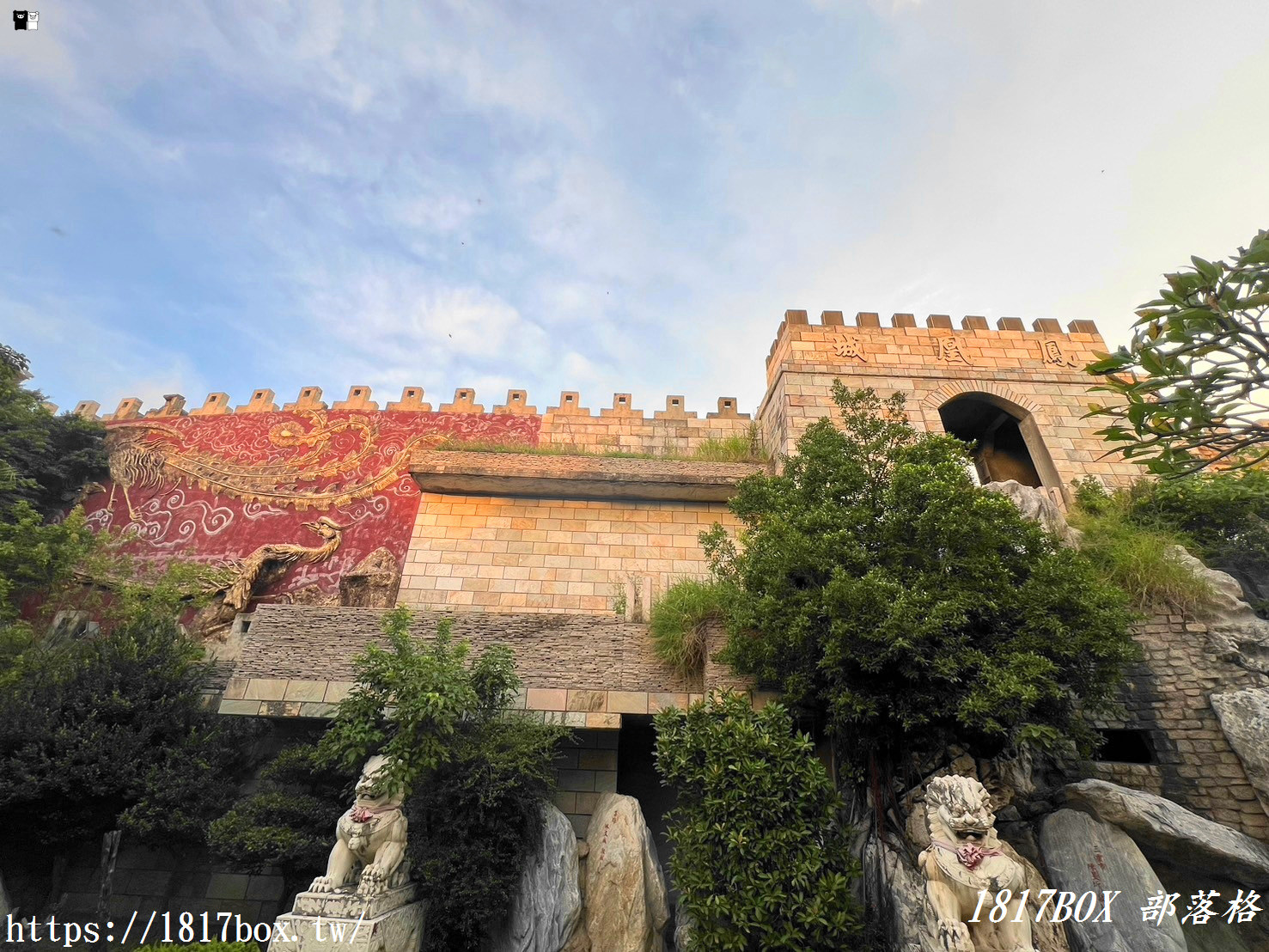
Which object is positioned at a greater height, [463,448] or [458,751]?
[463,448]

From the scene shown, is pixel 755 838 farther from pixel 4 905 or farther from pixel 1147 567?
pixel 4 905

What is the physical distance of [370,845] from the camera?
Result: 504 cm

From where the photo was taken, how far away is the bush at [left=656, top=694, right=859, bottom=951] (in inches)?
185

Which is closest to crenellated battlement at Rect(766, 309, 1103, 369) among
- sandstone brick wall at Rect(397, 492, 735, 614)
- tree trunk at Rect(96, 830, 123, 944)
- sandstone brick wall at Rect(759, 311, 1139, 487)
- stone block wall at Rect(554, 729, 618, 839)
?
sandstone brick wall at Rect(759, 311, 1139, 487)

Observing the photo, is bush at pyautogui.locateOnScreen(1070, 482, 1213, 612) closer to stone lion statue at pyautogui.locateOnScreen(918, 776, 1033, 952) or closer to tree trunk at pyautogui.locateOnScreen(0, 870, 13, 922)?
stone lion statue at pyautogui.locateOnScreen(918, 776, 1033, 952)

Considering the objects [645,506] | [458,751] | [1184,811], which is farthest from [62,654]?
[1184,811]

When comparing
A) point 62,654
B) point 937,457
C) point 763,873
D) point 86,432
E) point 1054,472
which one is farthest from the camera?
point 86,432

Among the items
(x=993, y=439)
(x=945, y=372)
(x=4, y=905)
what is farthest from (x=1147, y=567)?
(x=4, y=905)

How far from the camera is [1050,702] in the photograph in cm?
558

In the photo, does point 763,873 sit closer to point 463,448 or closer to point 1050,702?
point 1050,702

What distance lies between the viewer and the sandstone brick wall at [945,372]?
1134 cm

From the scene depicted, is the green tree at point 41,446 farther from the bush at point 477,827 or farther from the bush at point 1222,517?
the bush at point 1222,517

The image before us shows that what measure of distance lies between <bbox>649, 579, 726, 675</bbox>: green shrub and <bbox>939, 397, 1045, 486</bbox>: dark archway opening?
26.7 feet

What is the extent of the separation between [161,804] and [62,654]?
2658 millimetres
